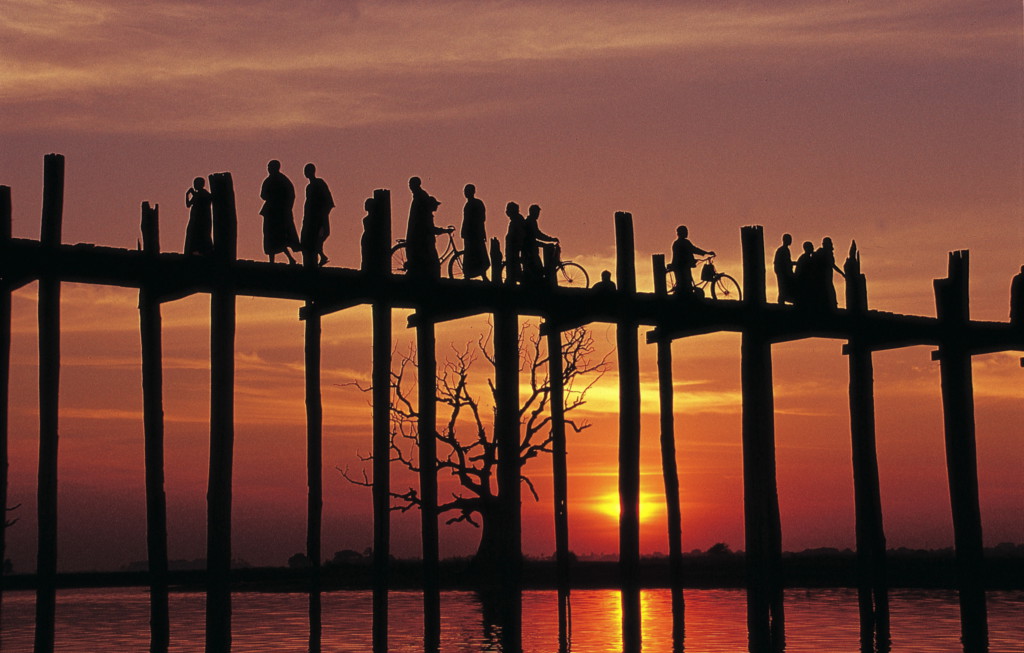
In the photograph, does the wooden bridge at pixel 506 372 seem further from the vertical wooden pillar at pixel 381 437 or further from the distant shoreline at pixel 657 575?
the distant shoreline at pixel 657 575

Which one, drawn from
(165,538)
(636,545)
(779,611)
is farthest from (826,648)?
(165,538)

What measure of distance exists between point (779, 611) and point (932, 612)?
57.6ft

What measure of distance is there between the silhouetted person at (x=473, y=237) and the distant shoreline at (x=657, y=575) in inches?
1020

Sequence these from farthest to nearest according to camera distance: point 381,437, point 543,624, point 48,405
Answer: point 543,624, point 381,437, point 48,405

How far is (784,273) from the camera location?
61.1 ft

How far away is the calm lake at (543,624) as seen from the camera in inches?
1000

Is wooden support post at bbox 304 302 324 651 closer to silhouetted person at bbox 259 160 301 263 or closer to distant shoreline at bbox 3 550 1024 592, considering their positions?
silhouetted person at bbox 259 160 301 263

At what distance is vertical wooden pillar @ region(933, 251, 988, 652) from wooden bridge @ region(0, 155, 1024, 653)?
28 mm

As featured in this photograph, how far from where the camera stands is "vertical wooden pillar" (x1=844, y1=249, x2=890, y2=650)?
18359 mm

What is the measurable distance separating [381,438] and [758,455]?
5389 millimetres

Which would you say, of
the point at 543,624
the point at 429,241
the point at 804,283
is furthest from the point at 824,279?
the point at 543,624

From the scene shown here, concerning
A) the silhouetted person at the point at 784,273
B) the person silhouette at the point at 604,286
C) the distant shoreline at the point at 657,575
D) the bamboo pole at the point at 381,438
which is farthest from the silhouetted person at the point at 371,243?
the distant shoreline at the point at 657,575

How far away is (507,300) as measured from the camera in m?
15.5

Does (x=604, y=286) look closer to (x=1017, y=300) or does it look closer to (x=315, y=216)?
(x=315, y=216)
